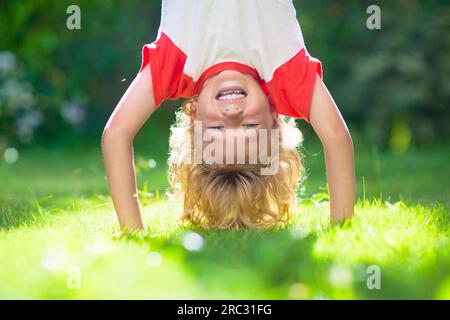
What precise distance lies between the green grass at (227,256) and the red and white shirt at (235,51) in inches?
18.2

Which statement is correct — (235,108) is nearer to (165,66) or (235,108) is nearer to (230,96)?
(230,96)

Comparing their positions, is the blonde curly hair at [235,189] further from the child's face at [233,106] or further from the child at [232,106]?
the child's face at [233,106]

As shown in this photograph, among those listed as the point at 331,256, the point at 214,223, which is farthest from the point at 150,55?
the point at 331,256

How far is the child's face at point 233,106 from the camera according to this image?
7.16 feet

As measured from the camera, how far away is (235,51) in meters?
2.38

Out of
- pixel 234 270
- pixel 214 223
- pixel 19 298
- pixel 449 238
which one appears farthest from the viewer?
pixel 214 223

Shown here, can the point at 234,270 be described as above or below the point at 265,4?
below

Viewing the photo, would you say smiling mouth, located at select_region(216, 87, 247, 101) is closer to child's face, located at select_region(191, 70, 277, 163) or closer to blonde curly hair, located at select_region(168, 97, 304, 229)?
child's face, located at select_region(191, 70, 277, 163)

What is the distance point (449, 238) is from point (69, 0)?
4.85 metres

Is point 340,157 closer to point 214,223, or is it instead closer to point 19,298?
point 214,223

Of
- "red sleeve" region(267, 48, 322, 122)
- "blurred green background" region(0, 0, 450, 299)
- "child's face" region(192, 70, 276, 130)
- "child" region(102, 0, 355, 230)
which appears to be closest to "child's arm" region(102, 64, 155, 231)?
"child" region(102, 0, 355, 230)

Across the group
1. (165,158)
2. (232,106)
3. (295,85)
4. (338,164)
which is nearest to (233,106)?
(232,106)

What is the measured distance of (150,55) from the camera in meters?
2.38

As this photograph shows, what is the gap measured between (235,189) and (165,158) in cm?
302
